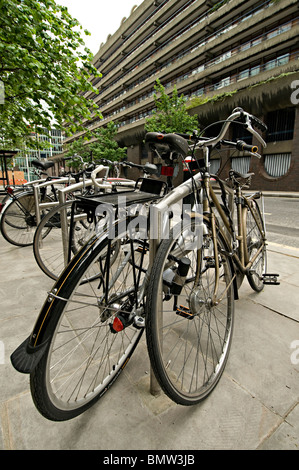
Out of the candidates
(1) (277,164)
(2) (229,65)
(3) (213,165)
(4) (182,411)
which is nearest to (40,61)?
(3) (213,165)

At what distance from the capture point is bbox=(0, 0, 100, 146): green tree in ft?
14.1

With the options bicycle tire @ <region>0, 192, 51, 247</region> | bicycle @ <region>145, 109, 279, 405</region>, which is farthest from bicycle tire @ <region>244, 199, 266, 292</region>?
bicycle tire @ <region>0, 192, 51, 247</region>

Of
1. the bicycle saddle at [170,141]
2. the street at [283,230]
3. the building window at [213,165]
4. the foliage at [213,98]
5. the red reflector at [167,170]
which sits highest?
the foliage at [213,98]

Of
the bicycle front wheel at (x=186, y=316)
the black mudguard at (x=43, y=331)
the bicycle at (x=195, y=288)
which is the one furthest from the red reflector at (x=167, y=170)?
the black mudguard at (x=43, y=331)

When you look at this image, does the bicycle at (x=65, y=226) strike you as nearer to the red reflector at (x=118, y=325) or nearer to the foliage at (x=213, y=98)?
the red reflector at (x=118, y=325)

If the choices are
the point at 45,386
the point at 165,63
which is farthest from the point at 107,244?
the point at 165,63

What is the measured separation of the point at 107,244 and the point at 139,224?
32 centimetres

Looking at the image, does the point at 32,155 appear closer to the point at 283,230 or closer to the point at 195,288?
the point at 283,230

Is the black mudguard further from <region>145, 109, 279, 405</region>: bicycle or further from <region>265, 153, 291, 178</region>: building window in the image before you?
<region>265, 153, 291, 178</region>: building window

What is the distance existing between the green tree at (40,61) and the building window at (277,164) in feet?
60.3

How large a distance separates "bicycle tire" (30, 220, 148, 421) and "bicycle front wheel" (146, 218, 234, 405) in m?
0.26

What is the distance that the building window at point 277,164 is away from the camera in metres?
19.4

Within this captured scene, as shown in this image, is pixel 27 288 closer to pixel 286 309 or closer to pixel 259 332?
pixel 259 332

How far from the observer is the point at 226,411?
1.30 metres
